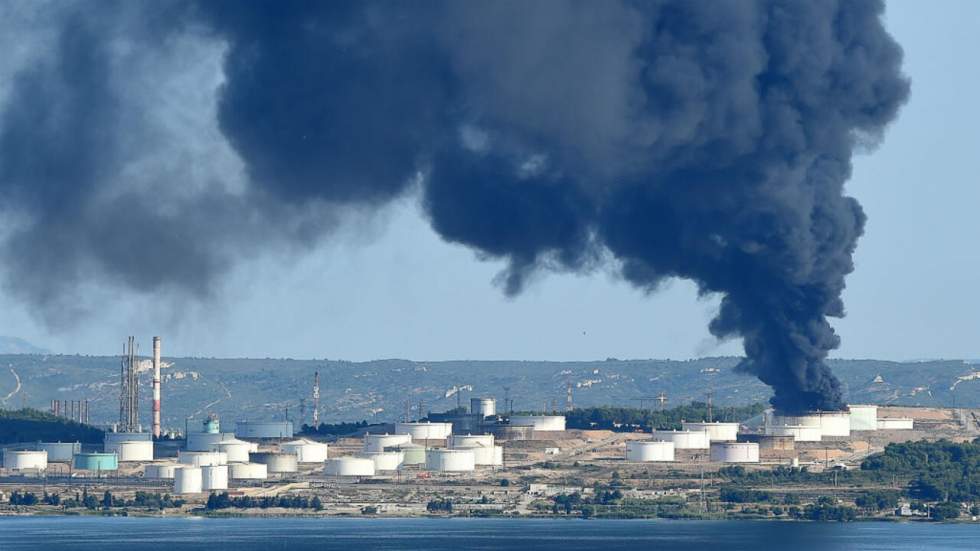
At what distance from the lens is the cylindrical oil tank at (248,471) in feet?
551

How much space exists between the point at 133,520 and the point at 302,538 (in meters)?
23.8

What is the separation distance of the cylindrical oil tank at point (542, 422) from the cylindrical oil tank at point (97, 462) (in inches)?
1341

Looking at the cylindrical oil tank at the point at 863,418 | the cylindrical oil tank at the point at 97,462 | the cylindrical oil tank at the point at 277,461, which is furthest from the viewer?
the cylindrical oil tank at the point at 863,418

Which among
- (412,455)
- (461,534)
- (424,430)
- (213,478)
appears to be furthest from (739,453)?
(213,478)

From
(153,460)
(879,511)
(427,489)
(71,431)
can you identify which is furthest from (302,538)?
(71,431)

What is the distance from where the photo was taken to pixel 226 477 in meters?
164

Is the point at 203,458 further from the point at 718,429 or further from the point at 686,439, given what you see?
the point at 718,429

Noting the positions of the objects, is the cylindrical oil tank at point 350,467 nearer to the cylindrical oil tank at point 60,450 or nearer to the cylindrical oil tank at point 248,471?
the cylindrical oil tank at point 248,471

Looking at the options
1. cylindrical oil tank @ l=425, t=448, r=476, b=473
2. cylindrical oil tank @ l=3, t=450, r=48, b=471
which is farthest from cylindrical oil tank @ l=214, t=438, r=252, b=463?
cylindrical oil tank @ l=425, t=448, r=476, b=473

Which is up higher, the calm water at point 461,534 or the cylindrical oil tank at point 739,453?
the cylindrical oil tank at point 739,453

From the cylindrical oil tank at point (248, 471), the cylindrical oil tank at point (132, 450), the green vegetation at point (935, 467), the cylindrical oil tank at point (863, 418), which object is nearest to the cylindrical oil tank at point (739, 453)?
the green vegetation at point (935, 467)

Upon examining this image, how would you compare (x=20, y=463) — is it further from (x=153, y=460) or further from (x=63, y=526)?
(x=63, y=526)

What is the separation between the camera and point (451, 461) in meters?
169

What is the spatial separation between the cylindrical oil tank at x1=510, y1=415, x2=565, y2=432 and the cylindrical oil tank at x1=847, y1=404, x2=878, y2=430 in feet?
79.6
